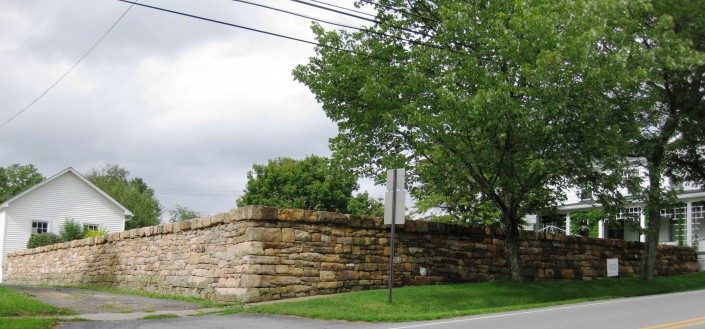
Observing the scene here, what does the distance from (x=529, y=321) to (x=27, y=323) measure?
803cm

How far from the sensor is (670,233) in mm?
37875

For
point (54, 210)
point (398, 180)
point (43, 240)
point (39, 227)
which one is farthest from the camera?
point (54, 210)

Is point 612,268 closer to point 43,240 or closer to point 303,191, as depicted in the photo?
point 43,240

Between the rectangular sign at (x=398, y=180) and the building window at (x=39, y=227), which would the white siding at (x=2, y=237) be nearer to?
the building window at (x=39, y=227)

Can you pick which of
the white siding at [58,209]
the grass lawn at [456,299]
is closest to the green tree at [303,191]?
the white siding at [58,209]

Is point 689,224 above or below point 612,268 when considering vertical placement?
above

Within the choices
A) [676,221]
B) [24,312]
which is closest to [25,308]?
[24,312]

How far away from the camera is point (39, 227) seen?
44.1 m

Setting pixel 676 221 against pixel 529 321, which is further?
pixel 676 221

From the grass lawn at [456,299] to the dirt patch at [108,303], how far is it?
2.28 metres

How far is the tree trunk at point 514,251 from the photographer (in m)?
20.2

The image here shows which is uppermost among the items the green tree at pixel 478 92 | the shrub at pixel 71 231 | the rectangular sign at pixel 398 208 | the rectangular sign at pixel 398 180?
the green tree at pixel 478 92

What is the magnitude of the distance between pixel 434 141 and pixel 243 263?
17.2ft

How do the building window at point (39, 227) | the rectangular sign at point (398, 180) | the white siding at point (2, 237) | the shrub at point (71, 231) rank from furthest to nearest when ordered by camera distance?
the building window at point (39, 227) → the white siding at point (2, 237) → the shrub at point (71, 231) → the rectangular sign at point (398, 180)
